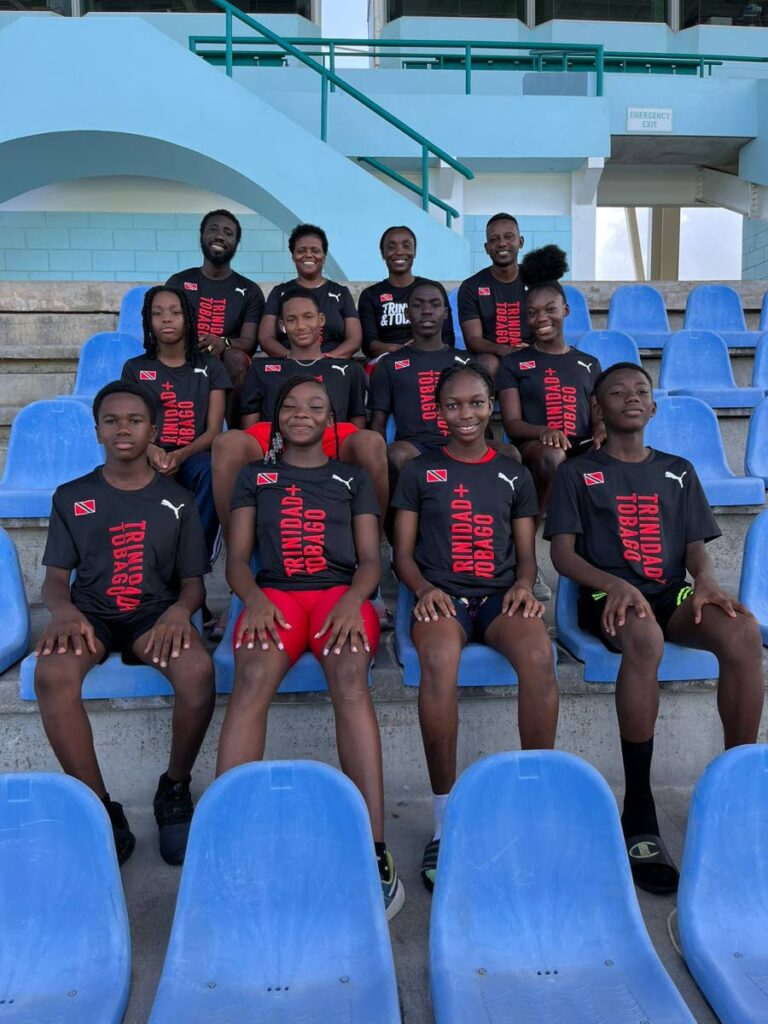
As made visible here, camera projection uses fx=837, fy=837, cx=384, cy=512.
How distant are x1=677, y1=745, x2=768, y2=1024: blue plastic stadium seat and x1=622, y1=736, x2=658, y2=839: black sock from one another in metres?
0.40

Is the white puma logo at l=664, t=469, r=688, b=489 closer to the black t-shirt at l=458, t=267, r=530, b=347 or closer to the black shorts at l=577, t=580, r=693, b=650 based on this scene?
the black shorts at l=577, t=580, r=693, b=650

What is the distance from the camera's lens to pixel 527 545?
2258 millimetres

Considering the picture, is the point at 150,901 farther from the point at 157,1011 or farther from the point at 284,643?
the point at 284,643

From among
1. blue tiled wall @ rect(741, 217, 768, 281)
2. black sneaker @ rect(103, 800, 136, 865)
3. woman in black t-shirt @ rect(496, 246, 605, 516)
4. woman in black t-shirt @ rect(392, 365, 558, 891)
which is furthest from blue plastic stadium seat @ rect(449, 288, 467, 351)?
blue tiled wall @ rect(741, 217, 768, 281)

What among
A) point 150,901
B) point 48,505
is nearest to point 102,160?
point 48,505

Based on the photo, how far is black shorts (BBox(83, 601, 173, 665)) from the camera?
2.04 m

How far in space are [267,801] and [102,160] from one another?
6269mm

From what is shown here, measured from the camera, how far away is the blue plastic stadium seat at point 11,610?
7.01 feet

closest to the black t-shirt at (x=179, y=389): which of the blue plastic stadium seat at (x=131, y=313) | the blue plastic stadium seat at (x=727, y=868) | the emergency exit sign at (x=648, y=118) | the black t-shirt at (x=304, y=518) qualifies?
the black t-shirt at (x=304, y=518)

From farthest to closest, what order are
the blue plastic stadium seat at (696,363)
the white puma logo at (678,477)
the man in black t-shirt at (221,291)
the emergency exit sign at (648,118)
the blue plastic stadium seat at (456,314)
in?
1. the emergency exit sign at (648,118)
2. the blue plastic stadium seat at (456,314)
3. the blue plastic stadium seat at (696,363)
4. the man in black t-shirt at (221,291)
5. the white puma logo at (678,477)

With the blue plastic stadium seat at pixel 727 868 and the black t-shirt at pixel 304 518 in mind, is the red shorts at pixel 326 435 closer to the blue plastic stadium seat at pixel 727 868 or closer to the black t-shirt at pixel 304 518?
the black t-shirt at pixel 304 518

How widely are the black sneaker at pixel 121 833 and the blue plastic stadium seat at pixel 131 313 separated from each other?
267cm

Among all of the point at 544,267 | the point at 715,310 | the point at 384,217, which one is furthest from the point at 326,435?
the point at 384,217

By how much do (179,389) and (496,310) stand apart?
5.18ft
